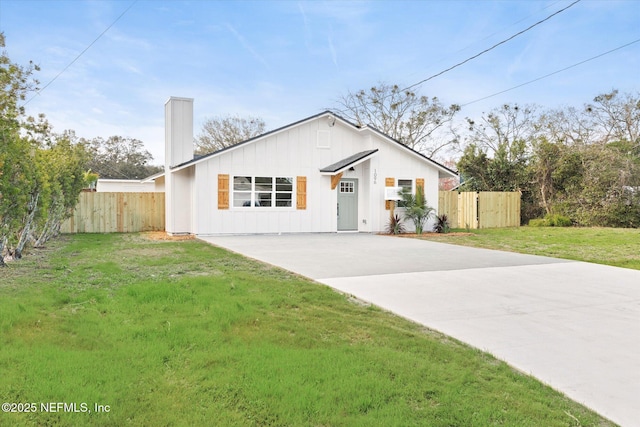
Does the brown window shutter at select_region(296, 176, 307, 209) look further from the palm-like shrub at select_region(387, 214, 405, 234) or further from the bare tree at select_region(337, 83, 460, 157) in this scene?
the bare tree at select_region(337, 83, 460, 157)

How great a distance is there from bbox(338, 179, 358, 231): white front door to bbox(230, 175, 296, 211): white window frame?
201 cm

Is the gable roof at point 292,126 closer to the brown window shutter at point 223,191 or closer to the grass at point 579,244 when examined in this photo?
the brown window shutter at point 223,191

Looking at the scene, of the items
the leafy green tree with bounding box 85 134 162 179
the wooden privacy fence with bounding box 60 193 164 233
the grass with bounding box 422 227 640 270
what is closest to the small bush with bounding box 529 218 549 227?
the grass with bounding box 422 227 640 270

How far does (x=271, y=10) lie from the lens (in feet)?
48.0

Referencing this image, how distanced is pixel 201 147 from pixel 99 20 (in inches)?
849

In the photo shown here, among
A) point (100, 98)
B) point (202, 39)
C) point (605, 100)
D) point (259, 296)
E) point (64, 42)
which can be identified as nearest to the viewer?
point (259, 296)

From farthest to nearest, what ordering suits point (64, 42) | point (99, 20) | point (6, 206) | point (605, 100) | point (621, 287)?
point (605, 100) → point (64, 42) → point (99, 20) → point (6, 206) → point (621, 287)

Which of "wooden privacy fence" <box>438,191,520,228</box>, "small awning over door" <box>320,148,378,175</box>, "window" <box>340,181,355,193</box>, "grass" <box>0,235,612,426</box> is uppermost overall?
"small awning over door" <box>320,148,378,175</box>

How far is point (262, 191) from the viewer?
16.5 m

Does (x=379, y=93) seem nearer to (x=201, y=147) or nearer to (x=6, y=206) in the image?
(x=201, y=147)

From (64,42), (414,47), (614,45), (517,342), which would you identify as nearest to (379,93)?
(414,47)

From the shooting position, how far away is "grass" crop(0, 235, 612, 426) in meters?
2.84

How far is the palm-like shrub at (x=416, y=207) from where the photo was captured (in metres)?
17.6

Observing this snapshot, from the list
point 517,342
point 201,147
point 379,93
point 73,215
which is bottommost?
point 517,342
